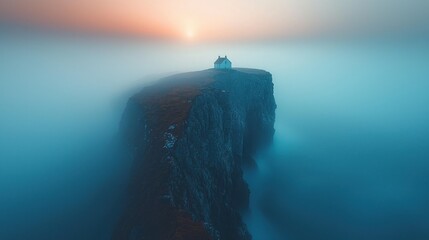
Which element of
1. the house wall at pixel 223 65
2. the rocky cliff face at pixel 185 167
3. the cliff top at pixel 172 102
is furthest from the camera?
the house wall at pixel 223 65

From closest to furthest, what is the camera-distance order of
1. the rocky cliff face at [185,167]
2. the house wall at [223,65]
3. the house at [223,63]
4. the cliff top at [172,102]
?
1. the rocky cliff face at [185,167]
2. the cliff top at [172,102]
3. the house at [223,63]
4. the house wall at [223,65]

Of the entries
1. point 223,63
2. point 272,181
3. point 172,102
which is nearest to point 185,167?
point 172,102

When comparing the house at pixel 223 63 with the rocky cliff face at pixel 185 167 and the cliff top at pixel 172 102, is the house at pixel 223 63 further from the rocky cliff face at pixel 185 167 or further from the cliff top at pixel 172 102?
the rocky cliff face at pixel 185 167

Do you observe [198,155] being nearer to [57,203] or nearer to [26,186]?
[57,203]

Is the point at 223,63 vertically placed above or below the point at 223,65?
above

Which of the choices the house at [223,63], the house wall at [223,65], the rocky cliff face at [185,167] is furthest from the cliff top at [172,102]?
the house wall at [223,65]

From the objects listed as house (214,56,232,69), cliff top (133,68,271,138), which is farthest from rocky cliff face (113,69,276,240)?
house (214,56,232,69)

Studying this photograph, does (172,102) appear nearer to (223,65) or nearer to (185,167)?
(185,167)

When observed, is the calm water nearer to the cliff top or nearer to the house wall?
the cliff top

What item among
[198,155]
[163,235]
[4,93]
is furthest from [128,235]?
[4,93]
